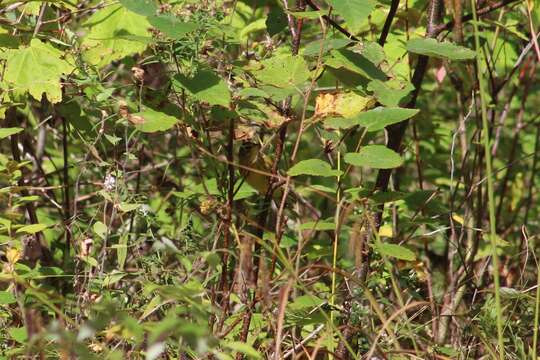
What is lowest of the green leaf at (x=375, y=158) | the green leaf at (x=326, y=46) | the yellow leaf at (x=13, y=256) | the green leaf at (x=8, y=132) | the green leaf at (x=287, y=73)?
the yellow leaf at (x=13, y=256)

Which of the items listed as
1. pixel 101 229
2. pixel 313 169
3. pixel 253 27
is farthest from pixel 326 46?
pixel 253 27

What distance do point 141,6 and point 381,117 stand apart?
25.1 inches

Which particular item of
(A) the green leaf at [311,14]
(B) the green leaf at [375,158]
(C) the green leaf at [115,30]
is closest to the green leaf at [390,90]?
(B) the green leaf at [375,158]

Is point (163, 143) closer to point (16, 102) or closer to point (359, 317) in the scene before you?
point (16, 102)

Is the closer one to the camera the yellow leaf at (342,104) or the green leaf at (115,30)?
the yellow leaf at (342,104)

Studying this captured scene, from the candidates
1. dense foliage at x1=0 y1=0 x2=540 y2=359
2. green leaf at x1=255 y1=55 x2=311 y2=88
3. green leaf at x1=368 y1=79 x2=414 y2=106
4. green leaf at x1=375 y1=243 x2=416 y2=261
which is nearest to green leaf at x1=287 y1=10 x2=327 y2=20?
dense foliage at x1=0 y1=0 x2=540 y2=359

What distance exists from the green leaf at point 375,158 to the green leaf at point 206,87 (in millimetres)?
332

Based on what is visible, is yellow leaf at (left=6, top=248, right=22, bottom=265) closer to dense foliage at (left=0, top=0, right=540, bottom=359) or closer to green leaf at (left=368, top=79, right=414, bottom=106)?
dense foliage at (left=0, top=0, right=540, bottom=359)

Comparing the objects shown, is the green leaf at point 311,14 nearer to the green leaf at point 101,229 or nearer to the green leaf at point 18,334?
the green leaf at point 101,229

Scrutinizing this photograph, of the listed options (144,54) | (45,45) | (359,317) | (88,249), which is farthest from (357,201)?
(144,54)

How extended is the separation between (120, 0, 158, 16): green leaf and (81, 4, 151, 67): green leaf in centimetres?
62

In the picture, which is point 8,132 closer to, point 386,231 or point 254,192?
point 254,192

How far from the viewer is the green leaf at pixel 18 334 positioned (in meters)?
2.21

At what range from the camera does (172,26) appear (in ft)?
7.11
